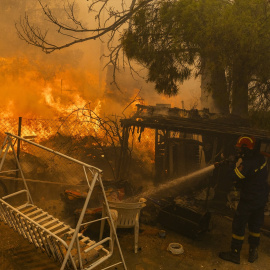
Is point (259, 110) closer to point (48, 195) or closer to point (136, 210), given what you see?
point (136, 210)

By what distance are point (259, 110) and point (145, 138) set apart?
11.6m

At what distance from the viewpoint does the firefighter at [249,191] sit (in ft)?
17.9

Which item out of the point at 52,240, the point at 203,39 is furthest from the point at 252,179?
the point at 52,240

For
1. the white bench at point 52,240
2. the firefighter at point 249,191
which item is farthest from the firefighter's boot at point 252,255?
the white bench at point 52,240

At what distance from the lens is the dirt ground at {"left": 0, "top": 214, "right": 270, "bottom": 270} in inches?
199

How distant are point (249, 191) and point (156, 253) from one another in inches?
91.4

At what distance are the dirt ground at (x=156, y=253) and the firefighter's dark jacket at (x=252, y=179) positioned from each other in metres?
1.35

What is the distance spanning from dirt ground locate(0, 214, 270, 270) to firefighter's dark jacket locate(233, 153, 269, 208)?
4.43ft

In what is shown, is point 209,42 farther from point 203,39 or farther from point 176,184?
point 176,184

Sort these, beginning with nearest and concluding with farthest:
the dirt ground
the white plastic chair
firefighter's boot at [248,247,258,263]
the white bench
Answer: the white bench → the dirt ground → the white plastic chair → firefighter's boot at [248,247,258,263]

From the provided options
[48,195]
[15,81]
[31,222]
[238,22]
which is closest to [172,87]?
[238,22]

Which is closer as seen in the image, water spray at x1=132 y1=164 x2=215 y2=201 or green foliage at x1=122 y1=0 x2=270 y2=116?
green foliage at x1=122 y1=0 x2=270 y2=116

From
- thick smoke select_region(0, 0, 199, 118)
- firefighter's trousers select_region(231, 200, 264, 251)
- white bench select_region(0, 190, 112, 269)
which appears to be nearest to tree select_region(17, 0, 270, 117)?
firefighter's trousers select_region(231, 200, 264, 251)

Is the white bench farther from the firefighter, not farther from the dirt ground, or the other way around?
the firefighter
